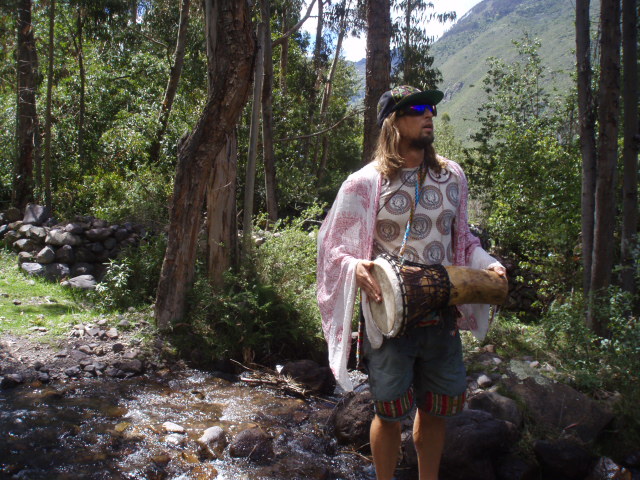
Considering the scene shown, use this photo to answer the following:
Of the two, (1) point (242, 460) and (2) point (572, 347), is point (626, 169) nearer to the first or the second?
(2) point (572, 347)

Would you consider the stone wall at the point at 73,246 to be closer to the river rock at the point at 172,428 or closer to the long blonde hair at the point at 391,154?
the river rock at the point at 172,428

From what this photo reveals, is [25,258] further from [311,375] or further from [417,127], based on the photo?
[417,127]

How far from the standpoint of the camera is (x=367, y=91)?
8.39 m

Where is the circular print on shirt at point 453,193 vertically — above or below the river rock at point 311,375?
above

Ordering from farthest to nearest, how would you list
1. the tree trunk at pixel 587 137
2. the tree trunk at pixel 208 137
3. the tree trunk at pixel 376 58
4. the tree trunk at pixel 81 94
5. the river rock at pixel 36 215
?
1. the tree trunk at pixel 81 94
2. the river rock at pixel 36 215
3. the tree trunk at pixel 376 58
4. the tree trunk at pixel 587 137
5. the tree trunk at pixel 208 137

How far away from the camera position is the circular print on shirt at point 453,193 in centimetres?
283

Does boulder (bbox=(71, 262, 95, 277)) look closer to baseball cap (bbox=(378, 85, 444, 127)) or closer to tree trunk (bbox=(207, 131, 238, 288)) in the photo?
tree trunk (bbox=(207, 131, 238, 288))

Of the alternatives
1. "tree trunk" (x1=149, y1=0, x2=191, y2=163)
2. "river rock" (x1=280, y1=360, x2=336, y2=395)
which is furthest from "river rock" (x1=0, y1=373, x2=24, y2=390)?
"tree trunk" (x1=149, y1=0, x2=191, y2=163)

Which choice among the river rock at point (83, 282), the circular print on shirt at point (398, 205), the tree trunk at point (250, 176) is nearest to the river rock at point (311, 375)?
the tree trunk at point (250, 176)

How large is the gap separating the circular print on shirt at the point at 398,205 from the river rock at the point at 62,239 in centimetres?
723

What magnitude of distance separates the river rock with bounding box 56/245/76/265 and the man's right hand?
7129 millimetres

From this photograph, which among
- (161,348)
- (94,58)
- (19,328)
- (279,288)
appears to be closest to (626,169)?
(279,288)

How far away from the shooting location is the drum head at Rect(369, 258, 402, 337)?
2461mm

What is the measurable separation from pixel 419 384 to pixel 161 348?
4.21 m
